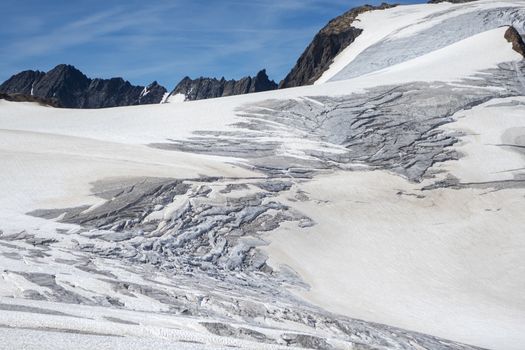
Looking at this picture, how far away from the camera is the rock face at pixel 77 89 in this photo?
451 ft

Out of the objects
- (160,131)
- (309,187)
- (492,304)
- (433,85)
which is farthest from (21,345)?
(433,85)

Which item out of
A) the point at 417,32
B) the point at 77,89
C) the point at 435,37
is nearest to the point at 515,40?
the point at 435,37

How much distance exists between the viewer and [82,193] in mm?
21562

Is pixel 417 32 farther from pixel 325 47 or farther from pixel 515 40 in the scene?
pixel 325 47

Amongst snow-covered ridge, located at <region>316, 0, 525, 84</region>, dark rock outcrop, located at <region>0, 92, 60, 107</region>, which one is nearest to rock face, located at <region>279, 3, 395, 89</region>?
snow-covered ridge, located at <region>316, 0, 525, 84</region>

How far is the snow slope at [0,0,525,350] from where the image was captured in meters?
12.8

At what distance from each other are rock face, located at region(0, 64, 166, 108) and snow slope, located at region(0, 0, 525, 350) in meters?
105

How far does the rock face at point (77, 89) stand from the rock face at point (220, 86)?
9.79 meters

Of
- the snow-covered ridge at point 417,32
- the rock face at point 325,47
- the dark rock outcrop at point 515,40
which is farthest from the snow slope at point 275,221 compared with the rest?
the rock face at point 325,47

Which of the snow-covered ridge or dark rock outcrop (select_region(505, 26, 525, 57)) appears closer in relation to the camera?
dark rock outcrop (select_region(505, 26, 525, 57))

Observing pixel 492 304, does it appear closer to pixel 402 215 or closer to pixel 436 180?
pixel 402 215

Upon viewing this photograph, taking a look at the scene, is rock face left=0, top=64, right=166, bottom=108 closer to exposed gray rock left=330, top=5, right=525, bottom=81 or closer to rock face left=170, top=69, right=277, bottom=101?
rock face left=170, top=69, right=277, bottom=101

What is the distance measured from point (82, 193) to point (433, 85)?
24.3 meters

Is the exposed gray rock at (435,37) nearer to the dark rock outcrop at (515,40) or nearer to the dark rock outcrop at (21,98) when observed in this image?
the dark rock outcrop at (515,40)
